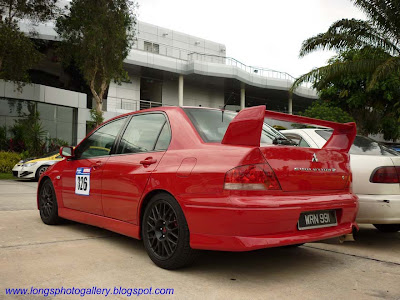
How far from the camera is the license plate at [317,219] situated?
3145 mm

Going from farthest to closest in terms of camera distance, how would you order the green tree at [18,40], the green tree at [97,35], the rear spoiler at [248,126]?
the green tree at [97,35] → the green tree at [18,40] → the rear spoiler at [248,126]

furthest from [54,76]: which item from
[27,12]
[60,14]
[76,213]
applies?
[76,213]

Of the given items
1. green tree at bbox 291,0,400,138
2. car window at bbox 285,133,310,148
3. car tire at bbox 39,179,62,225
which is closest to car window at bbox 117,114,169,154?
car tire at bbox 39,179,62,225

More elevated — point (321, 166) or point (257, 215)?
point (321, 166)

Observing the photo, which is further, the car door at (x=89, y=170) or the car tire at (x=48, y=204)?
the car tire at (x=48, y=204)

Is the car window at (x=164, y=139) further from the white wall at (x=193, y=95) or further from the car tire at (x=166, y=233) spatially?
the white wall at (x=193, y=95)

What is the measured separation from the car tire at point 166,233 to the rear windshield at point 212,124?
65 cm

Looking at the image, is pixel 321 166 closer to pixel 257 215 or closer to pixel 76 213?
pixel 257 215

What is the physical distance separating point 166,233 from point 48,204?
2690 mm

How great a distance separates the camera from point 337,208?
340 cm

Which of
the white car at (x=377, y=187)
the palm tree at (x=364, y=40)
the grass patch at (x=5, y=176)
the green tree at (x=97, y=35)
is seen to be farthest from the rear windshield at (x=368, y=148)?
the green tree at (x=97, y=35)

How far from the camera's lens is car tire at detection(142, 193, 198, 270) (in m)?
3.19

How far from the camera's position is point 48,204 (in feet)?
17.5

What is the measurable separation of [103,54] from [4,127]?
6.13 meters
